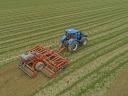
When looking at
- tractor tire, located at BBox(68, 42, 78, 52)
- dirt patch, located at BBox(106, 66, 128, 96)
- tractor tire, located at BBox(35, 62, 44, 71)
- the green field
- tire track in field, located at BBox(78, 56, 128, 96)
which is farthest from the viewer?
tractor tire, located at BBox(68, 42, 78, 52)

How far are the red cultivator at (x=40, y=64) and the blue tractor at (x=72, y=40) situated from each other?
1797mm

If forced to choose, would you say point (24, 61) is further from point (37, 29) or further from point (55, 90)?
point (37, 29)

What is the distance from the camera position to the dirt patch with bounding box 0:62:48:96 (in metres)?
11.0

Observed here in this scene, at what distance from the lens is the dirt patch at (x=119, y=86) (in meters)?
10.8

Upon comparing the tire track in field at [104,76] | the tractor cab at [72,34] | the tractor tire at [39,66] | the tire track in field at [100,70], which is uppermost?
the tractor cab at [72,34]

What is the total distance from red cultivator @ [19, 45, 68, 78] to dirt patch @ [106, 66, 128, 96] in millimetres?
2964

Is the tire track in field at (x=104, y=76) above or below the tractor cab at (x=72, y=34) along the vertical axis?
below

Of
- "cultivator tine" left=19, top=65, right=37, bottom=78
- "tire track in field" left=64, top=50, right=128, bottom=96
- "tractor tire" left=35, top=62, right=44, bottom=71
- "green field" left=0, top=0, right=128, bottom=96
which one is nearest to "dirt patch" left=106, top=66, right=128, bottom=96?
"green field" left=0, top=0, right=128, bottom=96

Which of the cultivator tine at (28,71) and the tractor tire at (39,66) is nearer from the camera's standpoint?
the cultivator tine at (28,71)

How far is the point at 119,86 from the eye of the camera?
445 inches

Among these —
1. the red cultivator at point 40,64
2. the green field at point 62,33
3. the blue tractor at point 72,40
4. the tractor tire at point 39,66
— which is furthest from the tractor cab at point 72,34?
the tractor tire at point 39,66

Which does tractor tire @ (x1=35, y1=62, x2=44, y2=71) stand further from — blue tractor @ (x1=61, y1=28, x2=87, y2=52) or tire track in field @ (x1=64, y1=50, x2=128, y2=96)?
blue tractor @ (x1=61, y1=28, x2=87, y2=52)

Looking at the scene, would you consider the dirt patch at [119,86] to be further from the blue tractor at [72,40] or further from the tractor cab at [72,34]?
the tractor cab at [72,34]

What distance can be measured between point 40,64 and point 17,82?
1.53m
